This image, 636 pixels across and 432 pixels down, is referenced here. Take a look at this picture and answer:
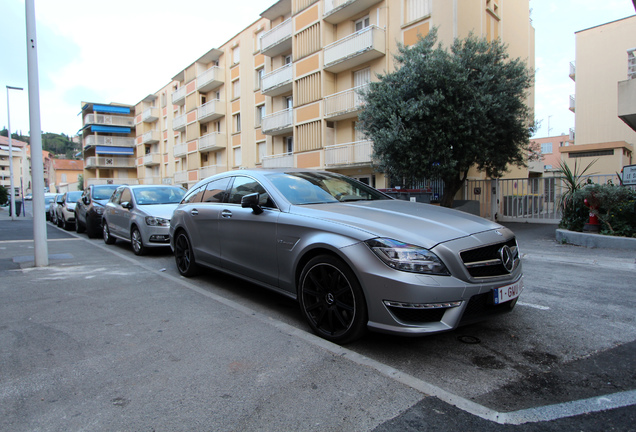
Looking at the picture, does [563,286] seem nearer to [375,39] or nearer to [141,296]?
[141,296]

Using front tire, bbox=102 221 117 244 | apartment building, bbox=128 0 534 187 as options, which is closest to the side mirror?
front tire, bbox=102 221 117 244

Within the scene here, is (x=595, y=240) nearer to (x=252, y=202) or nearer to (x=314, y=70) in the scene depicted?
(x=252, y=202)

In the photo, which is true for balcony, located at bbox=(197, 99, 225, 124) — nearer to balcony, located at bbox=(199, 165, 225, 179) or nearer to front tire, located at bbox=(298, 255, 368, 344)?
balcony, located at bbox=(199, 165, 225, 179)

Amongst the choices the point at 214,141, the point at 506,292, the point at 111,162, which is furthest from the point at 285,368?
the point at 111,162

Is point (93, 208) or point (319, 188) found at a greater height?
point (319, 188)

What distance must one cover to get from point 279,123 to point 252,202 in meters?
20.3

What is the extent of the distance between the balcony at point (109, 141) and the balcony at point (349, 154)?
45337 millimetres

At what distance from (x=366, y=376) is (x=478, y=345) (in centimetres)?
116

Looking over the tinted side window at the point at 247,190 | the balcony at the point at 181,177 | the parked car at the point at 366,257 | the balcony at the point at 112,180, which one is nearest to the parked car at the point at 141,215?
the tinted side window at the point at 247,190

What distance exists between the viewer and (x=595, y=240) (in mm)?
8734

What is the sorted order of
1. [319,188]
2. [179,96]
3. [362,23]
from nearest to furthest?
[319,188], [362,23], [179,96]

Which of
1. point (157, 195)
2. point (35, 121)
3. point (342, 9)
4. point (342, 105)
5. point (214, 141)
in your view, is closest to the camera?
point (35, 121)

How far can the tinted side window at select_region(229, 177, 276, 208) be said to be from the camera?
4.29 metres

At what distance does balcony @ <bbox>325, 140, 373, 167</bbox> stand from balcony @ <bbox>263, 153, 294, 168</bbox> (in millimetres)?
3294
